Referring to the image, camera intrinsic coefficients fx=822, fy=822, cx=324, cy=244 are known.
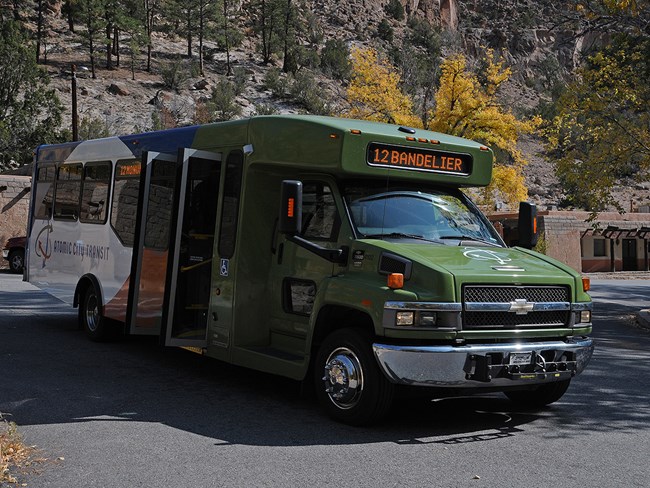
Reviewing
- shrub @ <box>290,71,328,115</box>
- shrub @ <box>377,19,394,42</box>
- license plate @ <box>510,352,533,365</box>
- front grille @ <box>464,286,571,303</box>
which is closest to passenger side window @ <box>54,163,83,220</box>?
front grille @ <box>464,286,571,303</box>

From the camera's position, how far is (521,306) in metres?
6.98

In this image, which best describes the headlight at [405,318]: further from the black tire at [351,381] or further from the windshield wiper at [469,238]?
the windshield wiper at [469,238]

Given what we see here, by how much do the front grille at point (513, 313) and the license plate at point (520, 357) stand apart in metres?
0.24

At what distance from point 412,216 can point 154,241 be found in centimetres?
348

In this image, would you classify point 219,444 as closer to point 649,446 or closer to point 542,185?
point 649,446

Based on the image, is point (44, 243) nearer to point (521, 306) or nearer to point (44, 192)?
point (44, 192)

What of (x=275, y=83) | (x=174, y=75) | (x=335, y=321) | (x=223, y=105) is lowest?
(x=335, y=321)

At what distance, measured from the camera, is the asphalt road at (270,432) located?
5.69 meters

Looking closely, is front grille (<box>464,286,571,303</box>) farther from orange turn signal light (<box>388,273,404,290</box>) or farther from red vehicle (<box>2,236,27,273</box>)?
red vehicle (<box>2,236,27,273</box>)

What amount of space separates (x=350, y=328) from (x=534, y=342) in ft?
5.22

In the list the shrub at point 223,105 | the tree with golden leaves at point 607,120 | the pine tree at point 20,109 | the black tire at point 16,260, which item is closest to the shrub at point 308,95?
the shrub at point 223,105

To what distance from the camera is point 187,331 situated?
9016mm

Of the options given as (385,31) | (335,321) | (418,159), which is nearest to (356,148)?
(418,159)

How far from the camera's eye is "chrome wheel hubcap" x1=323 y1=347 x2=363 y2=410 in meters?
7.06
